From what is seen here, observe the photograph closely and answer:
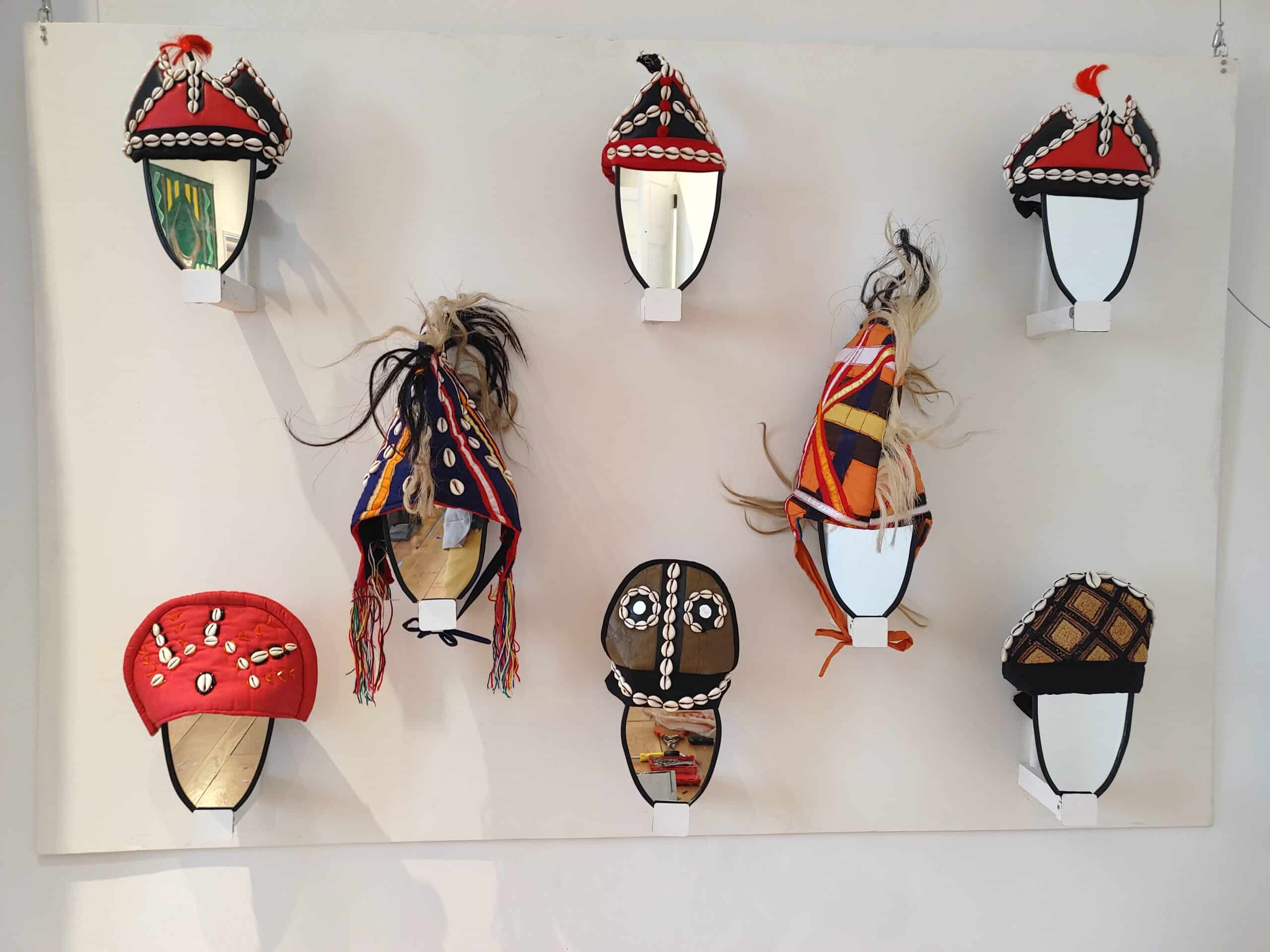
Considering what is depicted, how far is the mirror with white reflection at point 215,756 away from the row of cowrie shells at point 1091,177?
4.36 ft

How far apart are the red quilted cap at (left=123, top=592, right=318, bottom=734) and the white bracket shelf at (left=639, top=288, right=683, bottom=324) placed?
658 mm

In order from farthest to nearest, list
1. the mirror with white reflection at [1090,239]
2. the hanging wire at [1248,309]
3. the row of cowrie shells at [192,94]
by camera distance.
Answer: the hanging wire at [1248,309]
the mirror with white reflection at [1090,239]
the row of cowrie shells at [192,94]

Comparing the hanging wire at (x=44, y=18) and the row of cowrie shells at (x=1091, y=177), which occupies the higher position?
the hanging wire at (x=44, y=18)

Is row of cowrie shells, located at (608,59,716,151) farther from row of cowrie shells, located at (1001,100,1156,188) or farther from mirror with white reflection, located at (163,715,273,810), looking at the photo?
mirror with white reflection, located at (163,715,273,810)

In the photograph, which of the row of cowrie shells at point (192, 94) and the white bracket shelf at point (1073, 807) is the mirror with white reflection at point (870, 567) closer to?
the white bracket shelf at point (1073, 807)

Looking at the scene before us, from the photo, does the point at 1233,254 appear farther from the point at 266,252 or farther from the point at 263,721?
the point at 263,721

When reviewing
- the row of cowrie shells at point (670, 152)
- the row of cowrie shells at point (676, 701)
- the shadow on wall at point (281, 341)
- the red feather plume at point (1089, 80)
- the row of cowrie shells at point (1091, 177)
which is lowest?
the row of cowrie shells at point (676, 701)

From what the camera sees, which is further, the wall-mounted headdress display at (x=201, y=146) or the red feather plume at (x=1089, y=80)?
the red feather plume at (x=1089, y=80)

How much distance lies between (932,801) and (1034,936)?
306 millimetres

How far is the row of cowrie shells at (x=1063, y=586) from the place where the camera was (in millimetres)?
1053

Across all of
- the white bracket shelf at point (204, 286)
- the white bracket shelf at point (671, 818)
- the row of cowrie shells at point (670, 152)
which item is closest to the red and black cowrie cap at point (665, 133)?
the row of cowrie shells at point (670, 152)

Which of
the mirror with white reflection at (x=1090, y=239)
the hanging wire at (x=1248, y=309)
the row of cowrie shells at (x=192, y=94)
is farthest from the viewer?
the hanging wire at (x=1248, y=309)

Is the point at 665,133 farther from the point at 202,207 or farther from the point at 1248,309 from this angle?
the point at 1248,309

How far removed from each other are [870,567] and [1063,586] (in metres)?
0.30
